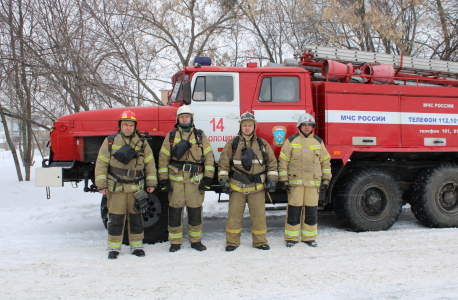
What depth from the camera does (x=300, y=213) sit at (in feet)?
15.6

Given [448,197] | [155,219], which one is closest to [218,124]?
[155,219]

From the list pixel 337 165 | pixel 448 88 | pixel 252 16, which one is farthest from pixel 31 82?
pixel 448 88

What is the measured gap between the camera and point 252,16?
12.8 meters

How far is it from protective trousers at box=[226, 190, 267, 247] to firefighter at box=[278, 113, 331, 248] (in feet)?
1.39

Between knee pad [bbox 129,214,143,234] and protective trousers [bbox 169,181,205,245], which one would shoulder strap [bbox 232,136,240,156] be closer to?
protective trousers [bbox 169,181,205,245]

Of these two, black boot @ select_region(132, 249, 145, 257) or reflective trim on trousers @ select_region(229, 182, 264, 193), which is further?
reflective trim on trousers @ select_region(229, 182, 264, 193)

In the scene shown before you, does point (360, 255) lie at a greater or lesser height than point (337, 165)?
lesser

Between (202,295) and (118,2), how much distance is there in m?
10.6

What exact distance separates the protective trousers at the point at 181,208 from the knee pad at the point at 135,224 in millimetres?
415

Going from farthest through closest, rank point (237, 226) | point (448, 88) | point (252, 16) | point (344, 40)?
point (252, 16), point (344, 40), point (448, 88), point (237, 226)

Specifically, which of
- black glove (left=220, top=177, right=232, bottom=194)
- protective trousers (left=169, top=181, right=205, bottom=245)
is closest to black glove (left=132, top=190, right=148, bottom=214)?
protective trousers (left=169, top=181, right=205, bottom=245)

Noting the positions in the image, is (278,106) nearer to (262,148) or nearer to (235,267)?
(262,148)

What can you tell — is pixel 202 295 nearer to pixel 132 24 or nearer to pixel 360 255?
pixel 360 255

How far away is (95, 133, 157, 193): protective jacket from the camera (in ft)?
13.9
